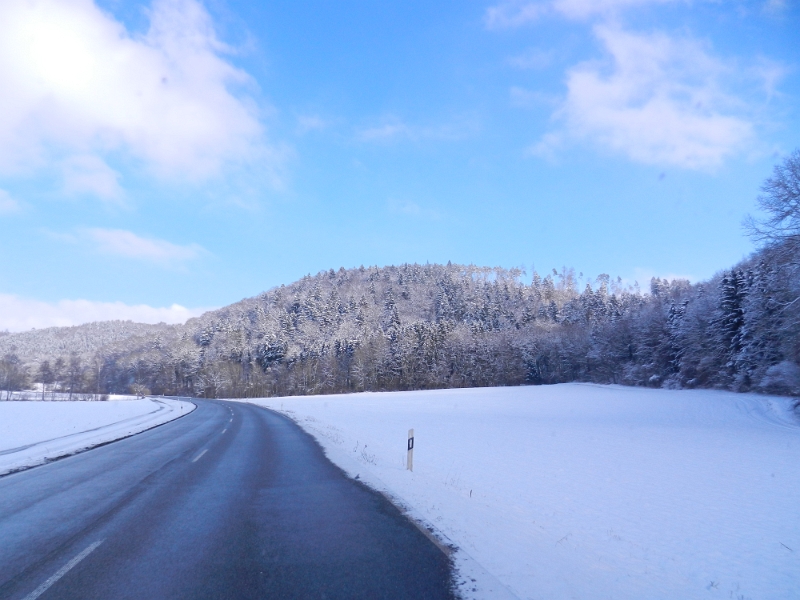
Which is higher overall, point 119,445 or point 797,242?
point 797,242

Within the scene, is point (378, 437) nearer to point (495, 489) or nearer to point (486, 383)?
point (495, 489)

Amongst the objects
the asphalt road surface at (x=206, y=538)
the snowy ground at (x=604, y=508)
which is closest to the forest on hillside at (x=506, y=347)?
the snowy ground at (x=604, y=508)

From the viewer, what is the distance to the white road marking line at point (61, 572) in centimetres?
451

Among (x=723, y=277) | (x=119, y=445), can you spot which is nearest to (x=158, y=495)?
(x=119, y=445)

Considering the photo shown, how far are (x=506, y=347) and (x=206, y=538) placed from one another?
91.1 meters

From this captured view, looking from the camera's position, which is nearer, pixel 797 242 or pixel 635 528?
pixel 635 528

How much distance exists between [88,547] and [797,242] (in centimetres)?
2912

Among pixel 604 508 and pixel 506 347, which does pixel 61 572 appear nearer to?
pixel 604 508

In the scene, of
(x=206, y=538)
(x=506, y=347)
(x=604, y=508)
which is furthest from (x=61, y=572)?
(x=506, y=347)

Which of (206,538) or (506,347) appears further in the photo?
(506,347)

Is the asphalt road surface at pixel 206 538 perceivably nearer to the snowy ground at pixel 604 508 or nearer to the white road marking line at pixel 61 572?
the white road marking line at pixel 61 572

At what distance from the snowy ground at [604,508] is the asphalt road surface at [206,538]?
0.74 m

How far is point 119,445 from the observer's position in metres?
16.5

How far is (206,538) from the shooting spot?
626cm
